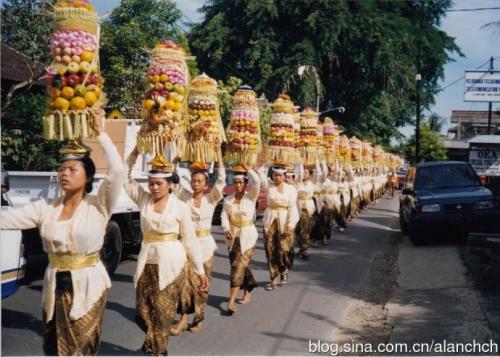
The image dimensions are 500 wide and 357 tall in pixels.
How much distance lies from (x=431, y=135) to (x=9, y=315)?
165ft

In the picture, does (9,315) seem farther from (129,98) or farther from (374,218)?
(374,218)

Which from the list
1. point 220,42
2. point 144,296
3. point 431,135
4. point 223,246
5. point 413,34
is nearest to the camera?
point 144,296

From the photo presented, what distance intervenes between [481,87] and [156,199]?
2207cm

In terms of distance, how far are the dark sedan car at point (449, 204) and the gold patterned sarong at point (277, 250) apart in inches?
159

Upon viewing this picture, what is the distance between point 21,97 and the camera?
597 inches

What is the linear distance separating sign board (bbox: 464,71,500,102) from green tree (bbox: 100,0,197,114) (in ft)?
40.8

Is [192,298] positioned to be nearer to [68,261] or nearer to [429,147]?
[68,261]

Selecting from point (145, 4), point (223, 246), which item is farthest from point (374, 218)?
point (145, 4)

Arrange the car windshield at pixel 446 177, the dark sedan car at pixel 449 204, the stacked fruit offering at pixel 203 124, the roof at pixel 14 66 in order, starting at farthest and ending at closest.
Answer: the roof at pixel 14 66 → the car windshield at pixel 446 177 → the dark sedan car at pixel 449 204 → the stacked fruit offering at pixel 203 124

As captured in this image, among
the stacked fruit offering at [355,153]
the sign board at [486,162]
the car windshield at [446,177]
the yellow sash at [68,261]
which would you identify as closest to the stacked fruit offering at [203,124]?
the yellow sash at [68,261]

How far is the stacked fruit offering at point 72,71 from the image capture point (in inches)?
171

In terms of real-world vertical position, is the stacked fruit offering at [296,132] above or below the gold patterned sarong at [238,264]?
above

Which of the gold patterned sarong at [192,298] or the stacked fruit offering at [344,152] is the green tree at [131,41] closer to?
→ the stacked fruit offering at [344,152]

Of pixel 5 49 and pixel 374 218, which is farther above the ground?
pixel 5 49
